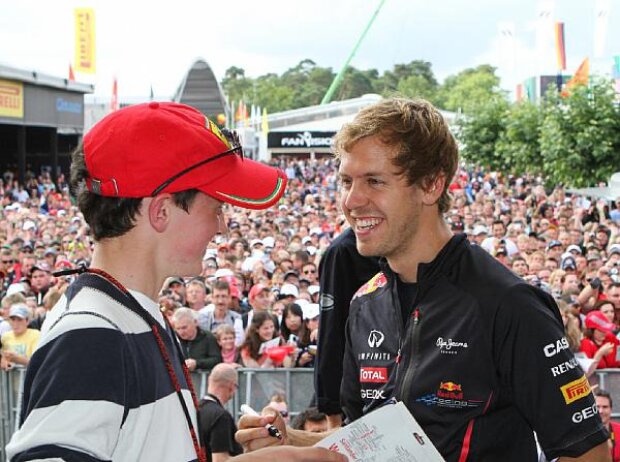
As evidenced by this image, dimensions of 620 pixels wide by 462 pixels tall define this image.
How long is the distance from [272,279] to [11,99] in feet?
80.0

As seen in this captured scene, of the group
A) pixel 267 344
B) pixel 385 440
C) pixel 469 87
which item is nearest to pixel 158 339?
pixel 385 440

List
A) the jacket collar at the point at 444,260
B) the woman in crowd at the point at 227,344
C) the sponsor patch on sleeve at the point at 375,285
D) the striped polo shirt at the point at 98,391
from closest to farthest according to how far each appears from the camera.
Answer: the striped polo shirt at the point at 98,391, the jacket collar at the point at 444,260, the sponsor patch on sleeve at the point at 375,285, the woman in crowd at the point at 227,344

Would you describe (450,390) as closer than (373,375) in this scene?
Yes

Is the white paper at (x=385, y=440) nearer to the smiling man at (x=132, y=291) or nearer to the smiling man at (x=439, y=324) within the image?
the smiling man at (x=439, y=324)

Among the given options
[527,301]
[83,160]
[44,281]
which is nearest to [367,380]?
[527,301]

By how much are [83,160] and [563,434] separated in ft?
4.75

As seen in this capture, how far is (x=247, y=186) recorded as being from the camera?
7.70ft

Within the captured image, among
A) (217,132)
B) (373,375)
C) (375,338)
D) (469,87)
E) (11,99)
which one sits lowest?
(373,375)

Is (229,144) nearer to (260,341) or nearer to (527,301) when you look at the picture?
(527,301)

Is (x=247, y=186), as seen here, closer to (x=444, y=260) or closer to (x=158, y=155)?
(x=158, y=155)

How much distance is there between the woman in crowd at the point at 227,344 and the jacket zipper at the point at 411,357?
6.65 meters

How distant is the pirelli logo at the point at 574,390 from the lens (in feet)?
8.27

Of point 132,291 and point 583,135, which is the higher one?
point 583,135

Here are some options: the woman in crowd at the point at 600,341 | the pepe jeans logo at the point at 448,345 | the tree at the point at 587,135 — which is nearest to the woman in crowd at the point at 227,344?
the woman in crowd at the point at 600,341
